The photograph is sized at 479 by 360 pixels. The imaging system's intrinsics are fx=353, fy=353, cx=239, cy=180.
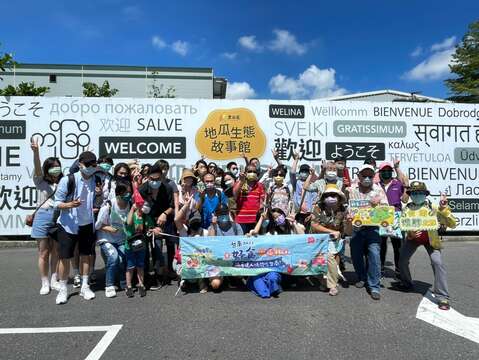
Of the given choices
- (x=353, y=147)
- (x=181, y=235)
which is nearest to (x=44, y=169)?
(x=181, y=235)

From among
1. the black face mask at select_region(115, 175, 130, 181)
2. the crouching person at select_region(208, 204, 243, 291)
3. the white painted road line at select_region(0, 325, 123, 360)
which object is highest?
the black face mask at select_region(115, 175, 130, 181)

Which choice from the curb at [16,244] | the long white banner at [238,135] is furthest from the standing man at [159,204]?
the curb at [16,244]

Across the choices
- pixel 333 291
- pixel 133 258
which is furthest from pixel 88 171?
pixel 333 291

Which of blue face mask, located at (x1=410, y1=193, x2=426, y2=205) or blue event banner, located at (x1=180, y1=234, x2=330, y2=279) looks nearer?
blue face mask, located at (x1=410, y1=193, x2=426, y2=205)

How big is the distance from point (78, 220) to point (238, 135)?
4.73 m

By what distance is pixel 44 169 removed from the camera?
5059mm

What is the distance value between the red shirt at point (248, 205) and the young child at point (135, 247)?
4.84 ft

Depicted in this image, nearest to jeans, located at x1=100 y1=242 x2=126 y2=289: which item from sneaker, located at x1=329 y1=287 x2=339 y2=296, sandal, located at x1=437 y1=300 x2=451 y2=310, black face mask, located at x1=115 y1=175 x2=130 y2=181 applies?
black face mask, located at x1=115 y1=175 x2=130 y2=181

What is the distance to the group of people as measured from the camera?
15.5 ft

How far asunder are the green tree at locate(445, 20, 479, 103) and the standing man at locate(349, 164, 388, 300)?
24.2 meters

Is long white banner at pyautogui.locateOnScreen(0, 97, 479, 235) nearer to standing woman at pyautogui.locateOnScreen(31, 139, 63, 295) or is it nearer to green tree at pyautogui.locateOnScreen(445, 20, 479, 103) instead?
standing woman at pyautogui.locateOnScreen(31, 139, 63, 295)

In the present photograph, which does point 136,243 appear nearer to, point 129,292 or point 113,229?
point 113,229

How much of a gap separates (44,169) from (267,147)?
5.08m

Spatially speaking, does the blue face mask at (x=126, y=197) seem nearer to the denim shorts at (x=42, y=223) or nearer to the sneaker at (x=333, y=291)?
the denim shorts at (x=42, y=223)
